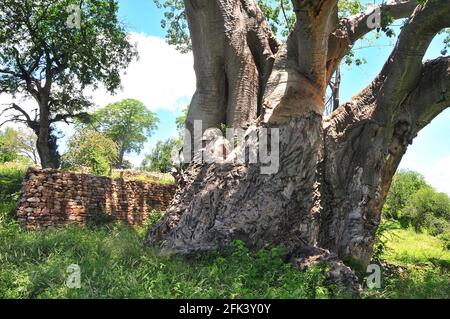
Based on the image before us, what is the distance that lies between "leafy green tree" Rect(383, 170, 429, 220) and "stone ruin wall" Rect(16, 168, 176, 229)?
13.2 m

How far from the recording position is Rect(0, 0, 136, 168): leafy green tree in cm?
1401

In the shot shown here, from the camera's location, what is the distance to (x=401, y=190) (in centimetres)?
2353

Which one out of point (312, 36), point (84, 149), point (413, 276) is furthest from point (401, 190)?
point (312, 36)

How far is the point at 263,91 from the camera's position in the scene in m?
7.04

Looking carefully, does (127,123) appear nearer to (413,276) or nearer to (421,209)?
(421,209)

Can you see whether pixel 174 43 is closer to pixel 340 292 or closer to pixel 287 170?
pixel 287 170

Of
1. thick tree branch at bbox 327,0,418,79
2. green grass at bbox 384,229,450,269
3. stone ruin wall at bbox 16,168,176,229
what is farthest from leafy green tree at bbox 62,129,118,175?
thick tree branch at bbox 327,0,418,79

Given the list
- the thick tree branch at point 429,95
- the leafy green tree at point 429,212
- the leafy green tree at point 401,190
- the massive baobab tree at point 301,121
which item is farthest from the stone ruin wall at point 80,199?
the leafy green tree at point 429,212

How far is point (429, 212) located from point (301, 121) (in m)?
18.2

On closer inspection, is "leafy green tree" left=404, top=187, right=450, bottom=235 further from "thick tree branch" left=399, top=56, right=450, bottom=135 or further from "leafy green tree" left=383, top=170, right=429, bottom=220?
"thick tree branch" left=399, top=56, right=450, bottom=135

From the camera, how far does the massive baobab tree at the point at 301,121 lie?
5.59 m

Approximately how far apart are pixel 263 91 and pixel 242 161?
167 centimetres
